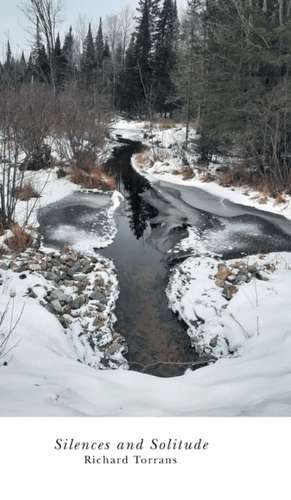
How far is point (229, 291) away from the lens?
5156mm

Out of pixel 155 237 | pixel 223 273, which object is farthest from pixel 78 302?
pixel 155 237

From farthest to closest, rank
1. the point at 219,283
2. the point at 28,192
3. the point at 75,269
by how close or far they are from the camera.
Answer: the point at 28,192, the point at 75,269, the point at 219,283

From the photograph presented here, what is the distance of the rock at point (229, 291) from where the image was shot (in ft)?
16.7

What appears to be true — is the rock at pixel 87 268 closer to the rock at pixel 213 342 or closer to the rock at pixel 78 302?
the rock at pixel 78 302

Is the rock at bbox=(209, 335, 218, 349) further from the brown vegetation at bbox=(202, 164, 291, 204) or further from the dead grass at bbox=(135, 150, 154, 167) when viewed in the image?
the dead grass at bbox=(135, 150, 154, 167)

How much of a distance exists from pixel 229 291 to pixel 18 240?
155 inches

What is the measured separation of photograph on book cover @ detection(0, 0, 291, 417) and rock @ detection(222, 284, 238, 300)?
25mm

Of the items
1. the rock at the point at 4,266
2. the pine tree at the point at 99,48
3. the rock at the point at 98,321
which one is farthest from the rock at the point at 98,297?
the pine tree at the point at 99,48

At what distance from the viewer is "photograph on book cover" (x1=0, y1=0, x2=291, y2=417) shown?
274cm

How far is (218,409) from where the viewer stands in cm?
221

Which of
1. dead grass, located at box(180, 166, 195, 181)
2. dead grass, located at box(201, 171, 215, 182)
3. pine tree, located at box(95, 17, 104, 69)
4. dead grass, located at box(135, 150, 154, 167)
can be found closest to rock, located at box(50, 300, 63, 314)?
dead grass, located at box(201, 171, 215, 182)

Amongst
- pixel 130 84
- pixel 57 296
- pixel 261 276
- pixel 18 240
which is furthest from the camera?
pixel 130 84

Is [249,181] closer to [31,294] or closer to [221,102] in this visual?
[221,102]
